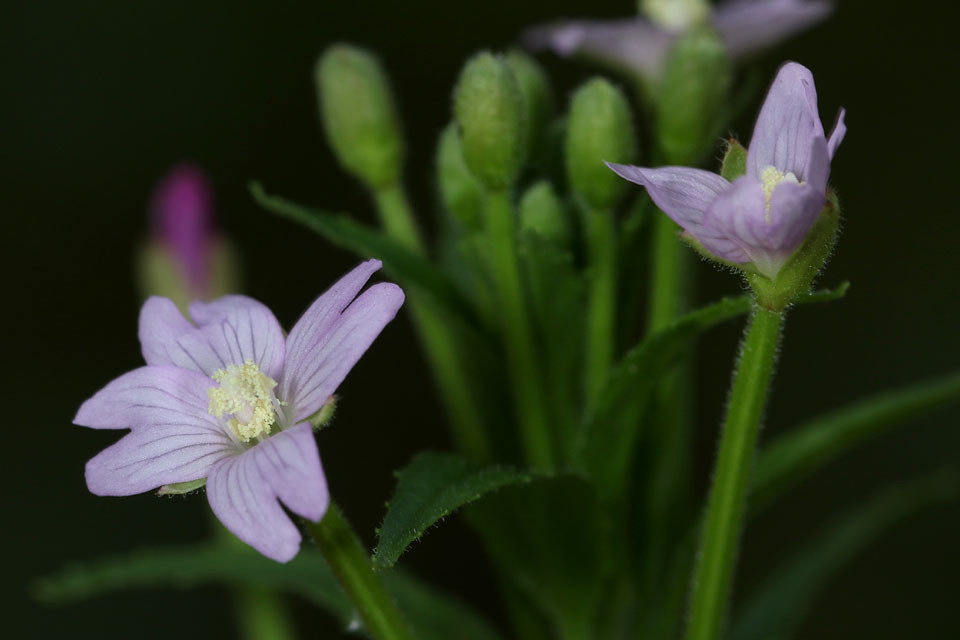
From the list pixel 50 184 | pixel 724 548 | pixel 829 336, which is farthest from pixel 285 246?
pixel 724 548

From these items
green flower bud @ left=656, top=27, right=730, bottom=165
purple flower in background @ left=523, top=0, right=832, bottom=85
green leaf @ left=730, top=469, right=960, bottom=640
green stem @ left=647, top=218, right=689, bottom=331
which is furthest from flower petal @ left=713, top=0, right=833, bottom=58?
green leaf @ left=730, top=469, right=960, bottom=640

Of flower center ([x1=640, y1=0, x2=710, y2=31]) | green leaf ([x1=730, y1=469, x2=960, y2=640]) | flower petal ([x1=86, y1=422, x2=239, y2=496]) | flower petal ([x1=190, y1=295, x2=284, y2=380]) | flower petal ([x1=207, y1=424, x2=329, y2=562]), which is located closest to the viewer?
flower petal ([x1=207, y1=424, x2=329, y2=562])

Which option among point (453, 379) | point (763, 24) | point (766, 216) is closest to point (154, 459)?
point (453, 379)

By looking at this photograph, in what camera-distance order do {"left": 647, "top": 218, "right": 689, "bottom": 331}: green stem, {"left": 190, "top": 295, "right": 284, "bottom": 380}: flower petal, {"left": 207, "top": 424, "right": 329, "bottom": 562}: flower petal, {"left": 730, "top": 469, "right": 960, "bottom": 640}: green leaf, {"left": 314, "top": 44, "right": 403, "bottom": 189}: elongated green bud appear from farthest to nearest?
1. {"left": 730, "top": 469, "right": 960, "bottom": 640}: green leaf
2. {"left": 314, "top": 44, "right": 403, "bottom": 189}: elongated green bud
3. {"left": 647, "top": 218, "right": 689, "bottom": 331}: green stem
4. {"left": 190, "top": 295, "right": 284, "bottom": 380}: flower petal
5. {"left": 207, "top": 424, "right": 329, "bottom": 562}: flower petal

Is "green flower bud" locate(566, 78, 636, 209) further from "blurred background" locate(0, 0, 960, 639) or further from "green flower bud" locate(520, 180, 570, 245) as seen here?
"blurred background" locate(0, 0, 960, 639)

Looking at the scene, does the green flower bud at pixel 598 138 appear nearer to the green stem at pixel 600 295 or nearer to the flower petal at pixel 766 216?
the green stem at pixel 600 295

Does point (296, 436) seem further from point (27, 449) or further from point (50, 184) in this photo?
point (50, 184)

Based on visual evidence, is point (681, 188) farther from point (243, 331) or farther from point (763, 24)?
point (763, 24)

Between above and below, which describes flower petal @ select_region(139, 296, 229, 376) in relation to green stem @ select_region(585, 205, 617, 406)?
above
